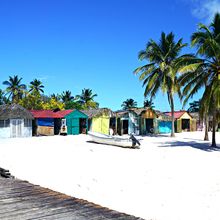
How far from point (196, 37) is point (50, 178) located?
16.7 meters

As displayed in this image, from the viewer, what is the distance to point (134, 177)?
13.8 meters

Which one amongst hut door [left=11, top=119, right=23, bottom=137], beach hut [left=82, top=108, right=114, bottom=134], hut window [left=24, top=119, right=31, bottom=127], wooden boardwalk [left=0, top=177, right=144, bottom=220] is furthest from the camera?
beach hut [left=82, top=108, right=114, bottom=134]

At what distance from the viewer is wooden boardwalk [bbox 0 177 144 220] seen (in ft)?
18.5

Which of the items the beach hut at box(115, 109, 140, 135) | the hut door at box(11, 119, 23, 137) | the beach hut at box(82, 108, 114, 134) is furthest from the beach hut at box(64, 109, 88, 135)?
the hut door at box(11, 119, 23, 137)

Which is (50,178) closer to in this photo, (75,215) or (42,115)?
(75,215)

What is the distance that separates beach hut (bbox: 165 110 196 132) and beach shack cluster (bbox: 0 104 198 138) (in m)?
2.17

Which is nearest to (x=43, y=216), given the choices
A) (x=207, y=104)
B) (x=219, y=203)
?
(x=219, y=203)

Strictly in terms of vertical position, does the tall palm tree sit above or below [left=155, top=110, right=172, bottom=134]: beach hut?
above

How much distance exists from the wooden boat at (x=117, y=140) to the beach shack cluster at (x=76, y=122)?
928 centimetres

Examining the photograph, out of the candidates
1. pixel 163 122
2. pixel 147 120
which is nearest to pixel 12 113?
pixel 147 120

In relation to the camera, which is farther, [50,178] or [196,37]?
[196,37]

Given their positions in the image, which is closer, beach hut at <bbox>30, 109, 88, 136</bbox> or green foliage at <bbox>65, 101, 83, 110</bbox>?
beach hut at <bbox>30, 109, 88, 136</bbox>

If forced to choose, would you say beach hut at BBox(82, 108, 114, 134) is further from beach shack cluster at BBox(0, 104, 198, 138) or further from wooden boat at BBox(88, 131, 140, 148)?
wooden boat at BBox(88, 131, 140, 148)

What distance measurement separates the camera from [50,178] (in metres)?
12.9
